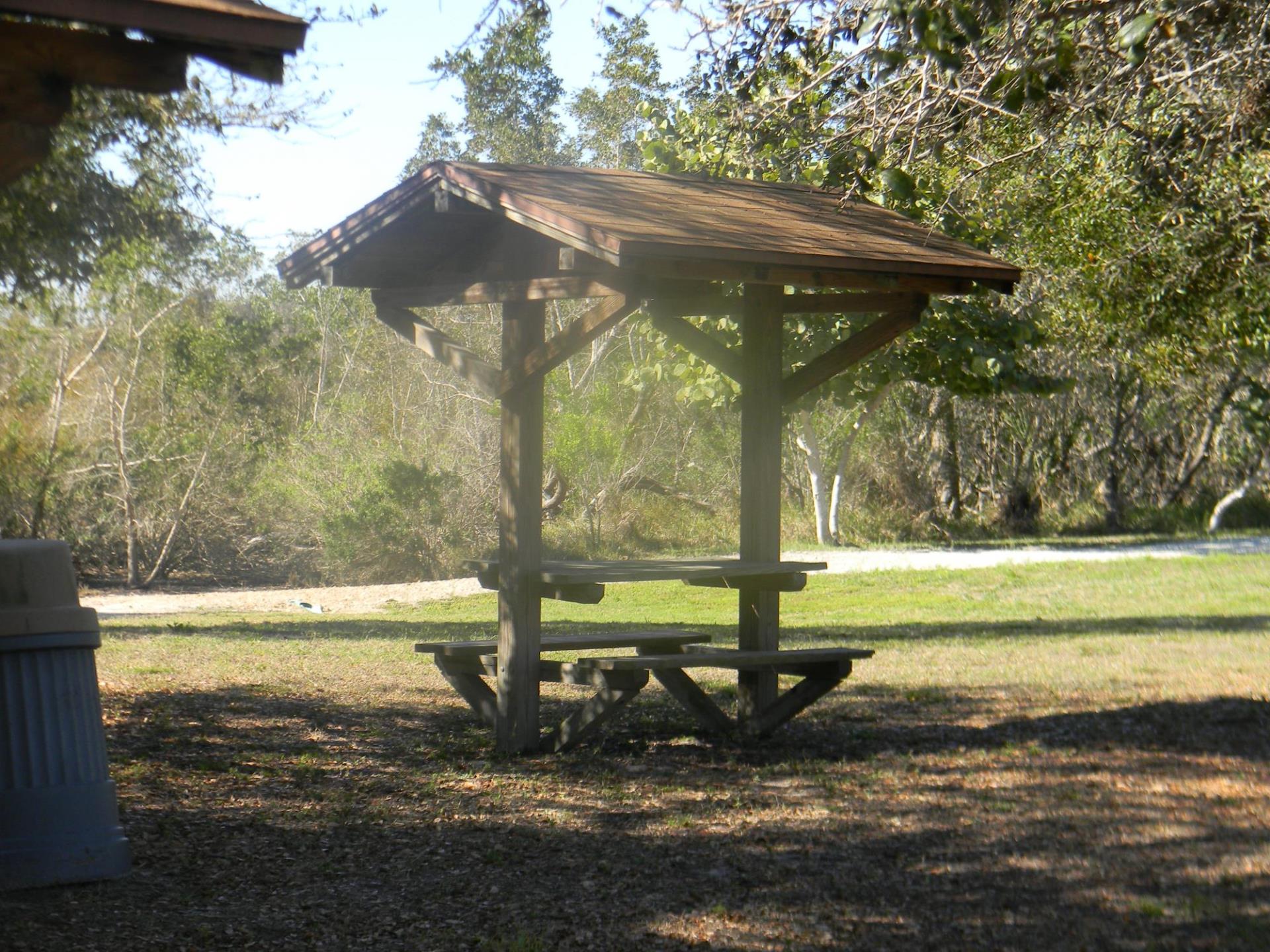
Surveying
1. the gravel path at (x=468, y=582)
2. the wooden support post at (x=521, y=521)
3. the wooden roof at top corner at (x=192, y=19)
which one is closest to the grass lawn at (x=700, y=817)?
the wooden support post at (x=521, y=521)

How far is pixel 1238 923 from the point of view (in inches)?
162

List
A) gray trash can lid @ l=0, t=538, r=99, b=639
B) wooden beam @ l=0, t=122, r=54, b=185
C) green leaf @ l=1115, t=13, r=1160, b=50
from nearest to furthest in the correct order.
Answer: wooden beam @ l=0, t=122, r=54, b=185, gray trash can lid @ l=0, t=538, r=99, b=639, green leaf @ l=1115, t=13, r=1160, b=50

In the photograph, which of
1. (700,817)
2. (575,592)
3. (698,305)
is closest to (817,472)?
(698,305)

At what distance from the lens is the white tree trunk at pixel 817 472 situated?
82.0 ft

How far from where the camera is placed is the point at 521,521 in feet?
23.4

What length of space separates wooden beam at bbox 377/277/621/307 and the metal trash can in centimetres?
284

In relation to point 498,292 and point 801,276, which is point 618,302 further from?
point 801,276

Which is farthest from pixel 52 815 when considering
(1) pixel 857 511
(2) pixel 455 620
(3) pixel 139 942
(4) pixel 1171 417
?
(4) pixel 1171 417

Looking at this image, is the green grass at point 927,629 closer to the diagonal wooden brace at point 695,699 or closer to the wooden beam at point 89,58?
the diagonal wooden brace at point 695,699

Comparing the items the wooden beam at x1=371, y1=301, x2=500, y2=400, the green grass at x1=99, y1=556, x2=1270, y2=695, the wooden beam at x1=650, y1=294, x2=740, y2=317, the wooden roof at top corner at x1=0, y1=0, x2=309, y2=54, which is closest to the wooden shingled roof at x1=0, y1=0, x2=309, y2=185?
the wooden roof at top corner at x1=0, y1=0, x2=309, y2=54

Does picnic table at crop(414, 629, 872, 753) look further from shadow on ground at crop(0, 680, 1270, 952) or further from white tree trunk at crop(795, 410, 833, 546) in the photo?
white tree trunk at crop(795, 410, 833, 546)

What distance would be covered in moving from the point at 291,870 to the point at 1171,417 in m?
26.8

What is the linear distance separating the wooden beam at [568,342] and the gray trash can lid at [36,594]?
2.64m

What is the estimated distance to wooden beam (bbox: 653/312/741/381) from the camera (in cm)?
798
